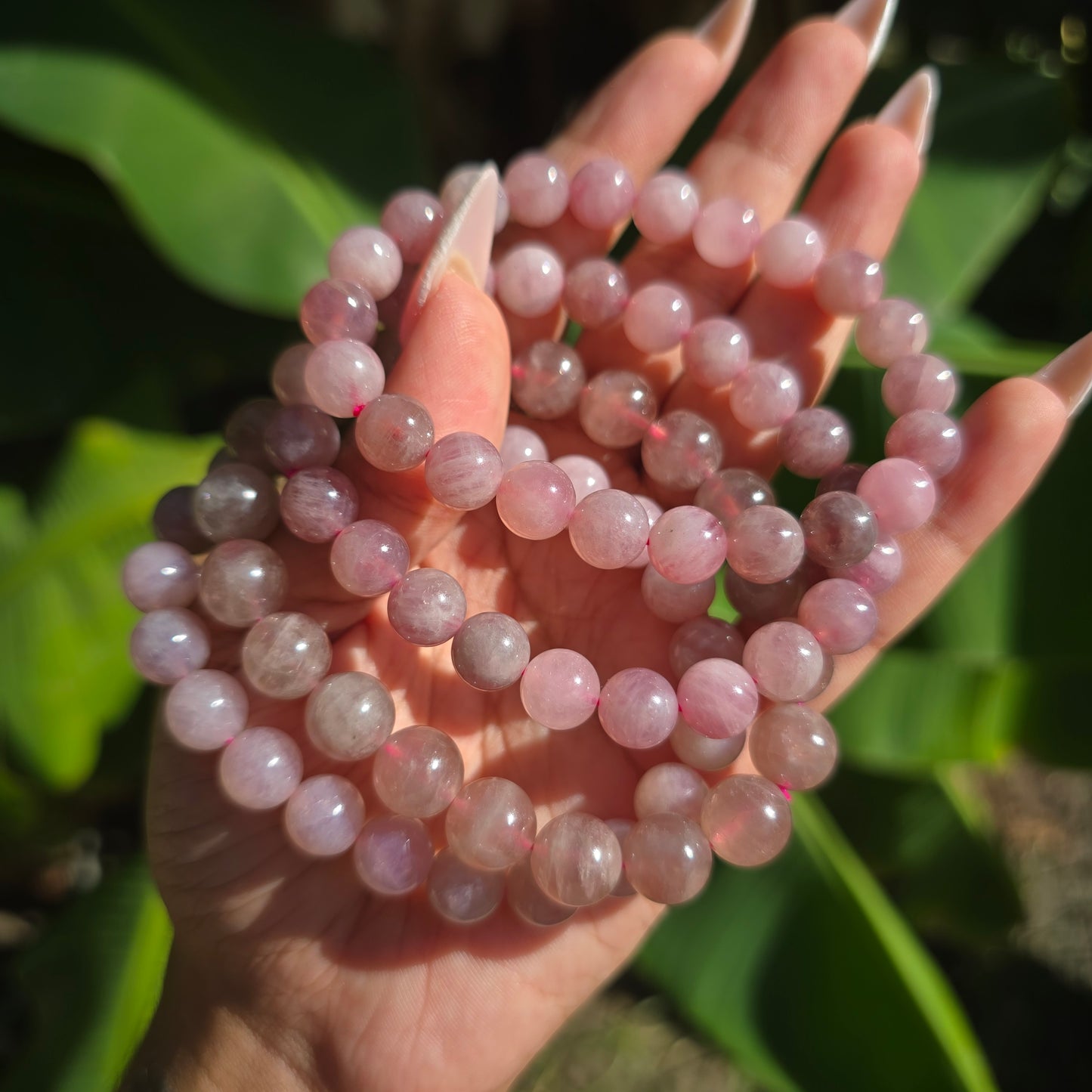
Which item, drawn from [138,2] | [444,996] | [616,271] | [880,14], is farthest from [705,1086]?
[138,2]

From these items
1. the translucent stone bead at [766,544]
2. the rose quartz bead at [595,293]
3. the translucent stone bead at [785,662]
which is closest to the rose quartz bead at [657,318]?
the rose quartz bead at [595,293]

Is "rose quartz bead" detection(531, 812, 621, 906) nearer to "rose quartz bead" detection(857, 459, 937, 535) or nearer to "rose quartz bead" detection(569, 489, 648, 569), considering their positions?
"rose quartz bead" detection(569, 489, 648, 569)

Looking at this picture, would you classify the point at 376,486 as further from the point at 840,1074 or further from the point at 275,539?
the point at 840,1074

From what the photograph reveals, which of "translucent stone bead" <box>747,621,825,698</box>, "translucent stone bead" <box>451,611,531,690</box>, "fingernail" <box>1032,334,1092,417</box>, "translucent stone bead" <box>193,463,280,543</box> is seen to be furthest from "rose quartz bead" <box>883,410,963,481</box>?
"translucent stone bead" <box>193,463,280,543</box>

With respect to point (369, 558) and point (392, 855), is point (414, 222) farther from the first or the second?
point (392, 855)

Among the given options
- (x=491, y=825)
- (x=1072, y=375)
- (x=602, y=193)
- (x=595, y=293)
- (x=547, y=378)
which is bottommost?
(x=491, y=825)

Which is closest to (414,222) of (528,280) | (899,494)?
(528,280)
